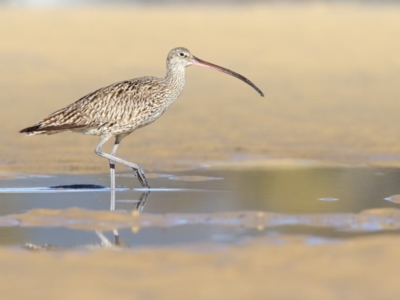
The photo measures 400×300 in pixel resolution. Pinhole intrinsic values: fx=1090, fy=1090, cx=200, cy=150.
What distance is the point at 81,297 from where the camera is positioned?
6566mm

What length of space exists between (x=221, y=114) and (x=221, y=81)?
538 centimetres

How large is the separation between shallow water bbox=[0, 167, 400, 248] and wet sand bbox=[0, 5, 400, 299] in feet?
1.97

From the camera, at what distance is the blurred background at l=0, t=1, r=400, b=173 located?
15.0 metres

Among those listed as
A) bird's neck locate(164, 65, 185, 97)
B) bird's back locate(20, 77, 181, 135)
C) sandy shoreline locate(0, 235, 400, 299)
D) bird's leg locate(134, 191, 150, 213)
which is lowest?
bird's leg locate(134, 191, 150, 213)

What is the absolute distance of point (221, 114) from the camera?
19.0 metres

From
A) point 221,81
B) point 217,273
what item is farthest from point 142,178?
point 221,81

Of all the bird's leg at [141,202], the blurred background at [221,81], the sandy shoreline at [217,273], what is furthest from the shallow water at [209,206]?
the blurred background at [221,81]

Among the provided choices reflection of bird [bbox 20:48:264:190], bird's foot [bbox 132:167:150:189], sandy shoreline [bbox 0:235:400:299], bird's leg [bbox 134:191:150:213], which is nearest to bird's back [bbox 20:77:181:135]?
reflection of bird [bbox 20:48:264:190]

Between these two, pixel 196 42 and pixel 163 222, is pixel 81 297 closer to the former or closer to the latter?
pixel 163 222

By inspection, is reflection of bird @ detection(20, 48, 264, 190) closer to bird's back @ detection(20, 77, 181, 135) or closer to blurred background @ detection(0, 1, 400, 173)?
bird's back @ detection(20, 77, 181, 135)

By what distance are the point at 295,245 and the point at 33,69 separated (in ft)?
59.8

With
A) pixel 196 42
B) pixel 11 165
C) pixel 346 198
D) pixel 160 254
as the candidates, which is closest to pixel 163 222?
pixel 160 254

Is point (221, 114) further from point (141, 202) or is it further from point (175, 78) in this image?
point (141, 202)

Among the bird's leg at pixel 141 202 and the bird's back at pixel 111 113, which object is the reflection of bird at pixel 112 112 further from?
the bird's leg at pixel 141 202
